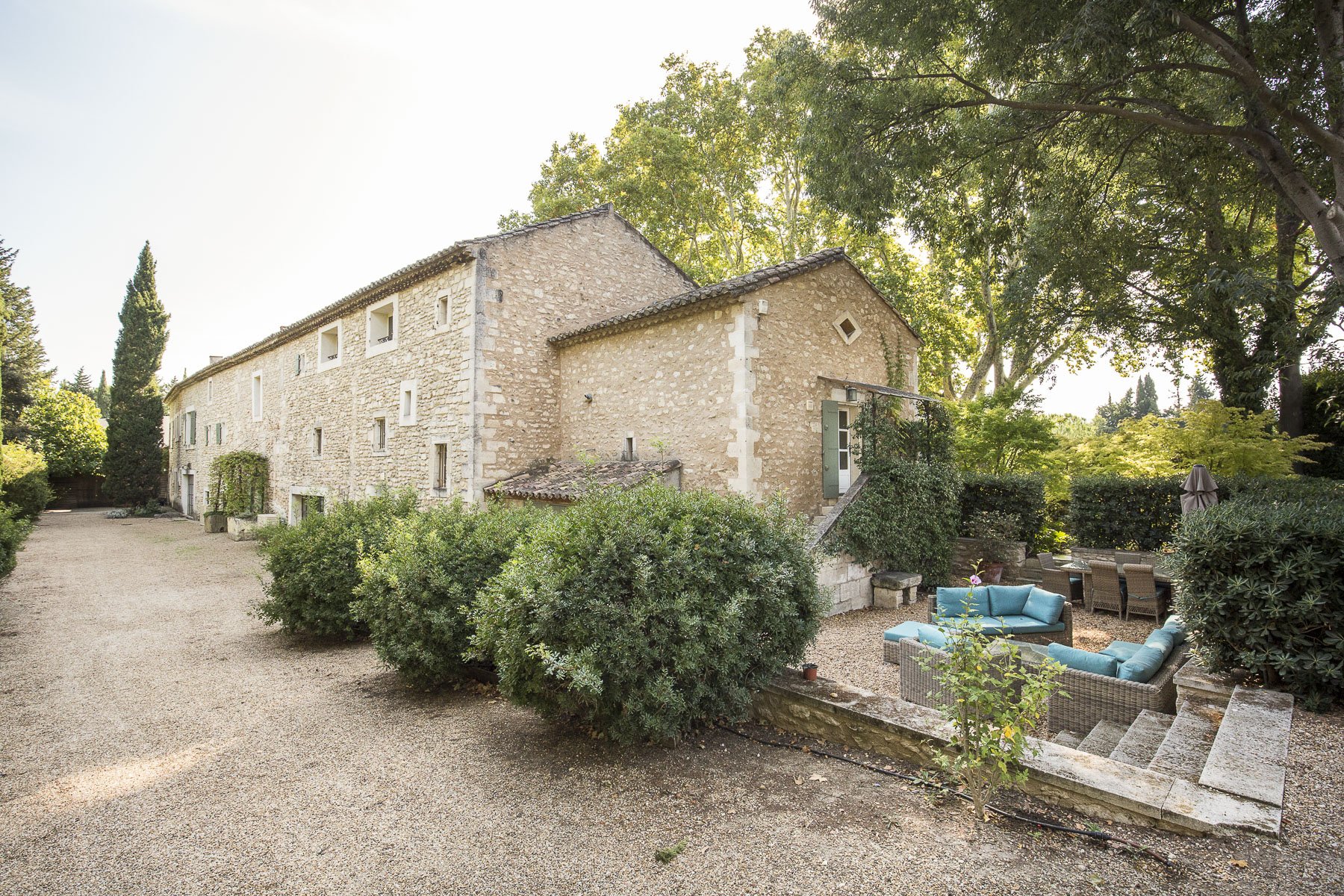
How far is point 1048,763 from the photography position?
10.8 feet

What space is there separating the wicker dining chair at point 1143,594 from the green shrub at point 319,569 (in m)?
10.1

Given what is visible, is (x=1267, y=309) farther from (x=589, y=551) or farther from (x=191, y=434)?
(x=191, y=434)

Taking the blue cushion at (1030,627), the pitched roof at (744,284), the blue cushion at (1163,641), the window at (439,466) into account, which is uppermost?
the pitched roof at (744,284)

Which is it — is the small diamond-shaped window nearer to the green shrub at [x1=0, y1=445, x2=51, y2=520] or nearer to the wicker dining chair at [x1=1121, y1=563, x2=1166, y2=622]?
the wicker dining chair at [x1=1121, y1=563, x2=1166, y2=622]

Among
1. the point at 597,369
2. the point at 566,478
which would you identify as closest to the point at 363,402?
the point at 597,369

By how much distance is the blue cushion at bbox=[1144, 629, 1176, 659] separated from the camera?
521 centimetres

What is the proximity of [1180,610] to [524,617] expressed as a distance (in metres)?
5.22

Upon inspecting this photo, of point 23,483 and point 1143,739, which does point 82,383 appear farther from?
point 1143,739

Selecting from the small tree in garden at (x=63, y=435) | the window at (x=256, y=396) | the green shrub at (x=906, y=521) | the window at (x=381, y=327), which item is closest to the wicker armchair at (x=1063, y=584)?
the green shrub at (x=906, y=521)

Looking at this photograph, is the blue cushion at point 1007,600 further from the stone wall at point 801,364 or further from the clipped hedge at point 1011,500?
the clipped hedge at point 1011,500

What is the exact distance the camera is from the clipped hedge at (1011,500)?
1256 cm

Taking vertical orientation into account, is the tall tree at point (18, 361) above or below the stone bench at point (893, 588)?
above

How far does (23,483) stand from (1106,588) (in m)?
31.6

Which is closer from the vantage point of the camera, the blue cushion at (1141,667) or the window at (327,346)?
the blue cushion at (1141,667)
